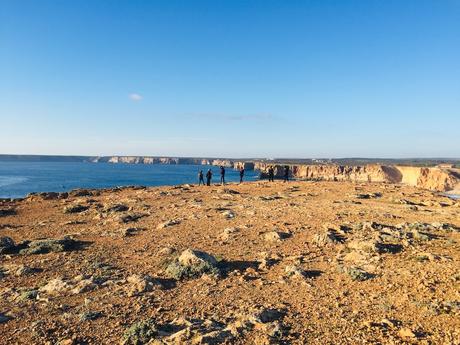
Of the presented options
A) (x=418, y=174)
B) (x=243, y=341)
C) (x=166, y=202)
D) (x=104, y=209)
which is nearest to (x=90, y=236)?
(x=104, y=209)

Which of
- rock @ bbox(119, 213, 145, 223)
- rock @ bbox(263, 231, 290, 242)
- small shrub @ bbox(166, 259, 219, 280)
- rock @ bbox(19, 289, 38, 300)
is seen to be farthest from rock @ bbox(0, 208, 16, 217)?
rock @ bbox(263, 231, 290, 242)

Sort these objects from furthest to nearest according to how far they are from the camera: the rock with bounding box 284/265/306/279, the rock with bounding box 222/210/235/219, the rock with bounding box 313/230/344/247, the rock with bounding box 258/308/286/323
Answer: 1. the rock with bounding box 222/210/235/219
2. the rock with bounding box 313/230/344/247
3. the rock with bounding box 284/265/306/279
4. the rock with bounding box 258/308/286/323

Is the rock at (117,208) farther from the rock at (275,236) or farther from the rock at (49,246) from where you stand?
the rock at (275,236)

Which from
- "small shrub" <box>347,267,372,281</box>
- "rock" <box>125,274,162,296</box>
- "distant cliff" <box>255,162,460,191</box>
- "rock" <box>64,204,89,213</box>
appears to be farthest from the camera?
"distant cliff" <box>255,162,460,191</box>

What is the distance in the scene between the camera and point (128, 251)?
47.9ft

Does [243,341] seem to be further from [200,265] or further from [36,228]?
[36,228]

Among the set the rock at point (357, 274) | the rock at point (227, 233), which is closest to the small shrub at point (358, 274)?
the rock at point (357, 274)

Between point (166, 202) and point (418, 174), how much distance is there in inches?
4872

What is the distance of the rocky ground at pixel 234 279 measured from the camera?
320 inches

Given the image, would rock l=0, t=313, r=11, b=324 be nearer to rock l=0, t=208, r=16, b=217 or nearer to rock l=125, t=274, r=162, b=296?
rock l=125, t=274, r=162, b=296

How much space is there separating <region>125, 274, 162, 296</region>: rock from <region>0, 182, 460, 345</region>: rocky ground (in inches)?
1.7

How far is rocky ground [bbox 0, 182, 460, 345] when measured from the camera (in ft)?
26.7

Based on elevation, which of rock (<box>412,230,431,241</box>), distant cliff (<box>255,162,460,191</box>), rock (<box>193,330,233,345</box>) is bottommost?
distant cliff (<box>255,162,460,191</box>)

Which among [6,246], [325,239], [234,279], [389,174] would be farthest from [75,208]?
[389,174]
